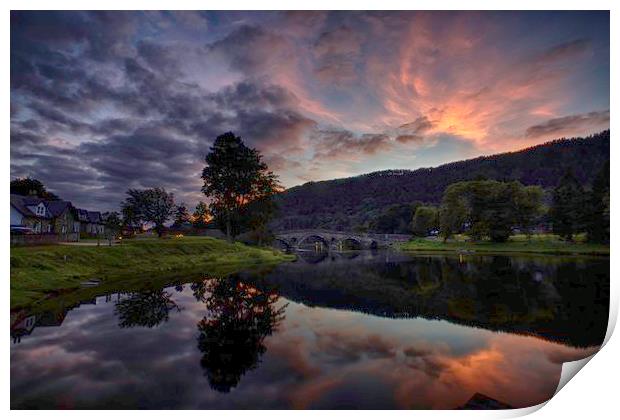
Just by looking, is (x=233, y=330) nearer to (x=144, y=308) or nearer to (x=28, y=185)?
(x=144, y=308)

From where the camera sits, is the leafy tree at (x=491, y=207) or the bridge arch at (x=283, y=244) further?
the bridge arch at (x=283, y=244)

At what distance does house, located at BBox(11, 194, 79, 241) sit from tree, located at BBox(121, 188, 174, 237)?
4.81m

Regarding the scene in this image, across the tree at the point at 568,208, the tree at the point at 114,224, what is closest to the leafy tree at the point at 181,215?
the tree at the point at 114,224

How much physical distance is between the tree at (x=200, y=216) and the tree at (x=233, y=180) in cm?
277

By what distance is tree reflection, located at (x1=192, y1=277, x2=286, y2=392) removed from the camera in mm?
6812

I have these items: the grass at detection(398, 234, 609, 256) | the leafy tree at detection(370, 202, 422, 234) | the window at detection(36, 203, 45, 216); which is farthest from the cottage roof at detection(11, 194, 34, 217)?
the leafy tree at detection(370, 202, 422, 234)

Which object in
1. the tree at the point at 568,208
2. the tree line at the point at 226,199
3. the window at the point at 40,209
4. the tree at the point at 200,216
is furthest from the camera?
the tree at the point at 200,216

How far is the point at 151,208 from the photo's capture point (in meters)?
36.8

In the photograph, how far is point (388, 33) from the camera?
10.6 meters

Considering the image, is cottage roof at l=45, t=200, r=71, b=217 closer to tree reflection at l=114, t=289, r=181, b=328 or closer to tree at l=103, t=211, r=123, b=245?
tree at l=103, t=211, r=123, b=245

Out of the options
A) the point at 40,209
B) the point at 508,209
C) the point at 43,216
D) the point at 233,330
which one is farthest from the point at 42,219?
the point at 508,209

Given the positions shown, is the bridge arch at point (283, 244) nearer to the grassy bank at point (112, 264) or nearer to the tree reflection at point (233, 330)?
the grassy bank at point (112, 264)

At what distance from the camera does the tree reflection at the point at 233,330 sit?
681 centimetres
